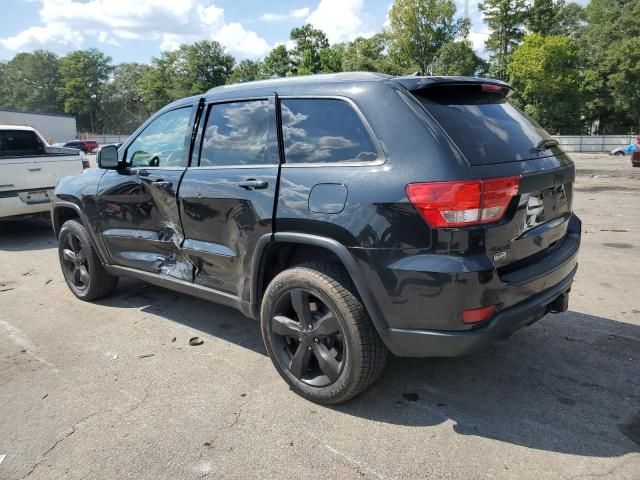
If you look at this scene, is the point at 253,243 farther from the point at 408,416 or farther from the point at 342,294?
the point at 408,416

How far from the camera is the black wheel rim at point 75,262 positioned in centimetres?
520

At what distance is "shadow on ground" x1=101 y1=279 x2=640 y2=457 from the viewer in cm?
278

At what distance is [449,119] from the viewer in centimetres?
278

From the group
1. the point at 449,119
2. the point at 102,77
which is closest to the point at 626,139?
the point at 449,119

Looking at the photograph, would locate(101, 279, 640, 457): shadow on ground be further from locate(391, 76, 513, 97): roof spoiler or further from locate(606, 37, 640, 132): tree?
locate(606, 37, 640, 132): tree

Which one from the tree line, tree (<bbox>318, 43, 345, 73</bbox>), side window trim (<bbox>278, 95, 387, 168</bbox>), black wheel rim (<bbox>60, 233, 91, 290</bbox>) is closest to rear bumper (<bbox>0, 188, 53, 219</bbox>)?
black wheel rim (<bbox>60, 233, 91, 290</bbox>)

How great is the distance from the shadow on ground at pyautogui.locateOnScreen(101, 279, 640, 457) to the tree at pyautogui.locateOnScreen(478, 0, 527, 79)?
2248 inches

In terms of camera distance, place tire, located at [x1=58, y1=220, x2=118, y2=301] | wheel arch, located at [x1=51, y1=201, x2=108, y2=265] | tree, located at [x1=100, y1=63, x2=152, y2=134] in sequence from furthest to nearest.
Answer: tree, located at [x1=100, y1=63, x2=152, y2=134]
tire, located at [x1=58, y1=220, x2=118, y2=301]
wheel arch, located at [x1=51, y1=201, x2=108, y2=265]

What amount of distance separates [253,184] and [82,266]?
9.42ft

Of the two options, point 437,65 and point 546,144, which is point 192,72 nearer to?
point 437,65

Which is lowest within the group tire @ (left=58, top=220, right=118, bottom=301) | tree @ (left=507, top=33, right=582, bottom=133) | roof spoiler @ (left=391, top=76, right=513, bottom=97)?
tire @ (left=58, top=220, right=118, bottom=301)

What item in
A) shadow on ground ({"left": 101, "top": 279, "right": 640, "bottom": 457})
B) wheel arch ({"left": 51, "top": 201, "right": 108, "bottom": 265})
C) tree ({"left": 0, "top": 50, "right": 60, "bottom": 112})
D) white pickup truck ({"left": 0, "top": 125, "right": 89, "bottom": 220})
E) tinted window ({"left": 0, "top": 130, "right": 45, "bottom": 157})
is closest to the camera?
shadow on ground ({"left": 101, "top": 279, "right": 640, "bottom": 457})

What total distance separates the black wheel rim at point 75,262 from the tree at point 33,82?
4232 inches

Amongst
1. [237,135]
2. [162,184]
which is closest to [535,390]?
[237,135]
